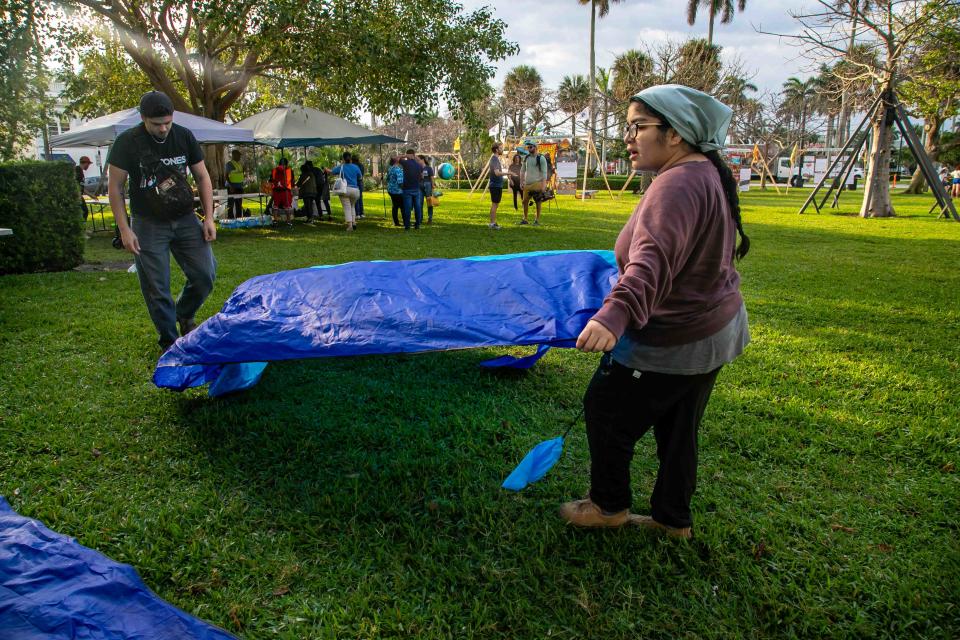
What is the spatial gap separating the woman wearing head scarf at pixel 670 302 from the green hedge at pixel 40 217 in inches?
350

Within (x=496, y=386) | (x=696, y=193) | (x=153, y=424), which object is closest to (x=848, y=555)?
(x=696, y=193)

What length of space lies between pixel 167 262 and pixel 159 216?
13.3 inches

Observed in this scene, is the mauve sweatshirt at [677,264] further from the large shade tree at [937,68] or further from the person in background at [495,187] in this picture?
the large shade tree at [937,68]

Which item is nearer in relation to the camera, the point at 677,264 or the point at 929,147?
the point at 677,264

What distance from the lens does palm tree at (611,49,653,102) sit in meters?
32.4

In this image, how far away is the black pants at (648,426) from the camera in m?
2.21

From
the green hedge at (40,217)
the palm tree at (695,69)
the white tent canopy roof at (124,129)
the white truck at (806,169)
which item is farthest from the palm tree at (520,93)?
the green hedge at (40,217)

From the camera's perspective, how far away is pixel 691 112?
200cm

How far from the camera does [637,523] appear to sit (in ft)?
8.48

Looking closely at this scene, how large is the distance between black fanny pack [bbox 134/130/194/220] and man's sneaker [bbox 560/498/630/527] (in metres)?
3.30

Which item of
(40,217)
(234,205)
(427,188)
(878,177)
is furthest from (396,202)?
(878,177)

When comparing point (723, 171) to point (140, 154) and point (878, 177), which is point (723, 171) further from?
point (878, 177)

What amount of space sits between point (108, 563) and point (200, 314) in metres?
4.07

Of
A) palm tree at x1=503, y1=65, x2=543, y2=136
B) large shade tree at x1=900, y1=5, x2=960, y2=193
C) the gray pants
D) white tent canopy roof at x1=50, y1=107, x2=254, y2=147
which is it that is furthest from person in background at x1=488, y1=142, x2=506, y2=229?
palm tree at x1=503, y1=65, x2=543, y2=136
